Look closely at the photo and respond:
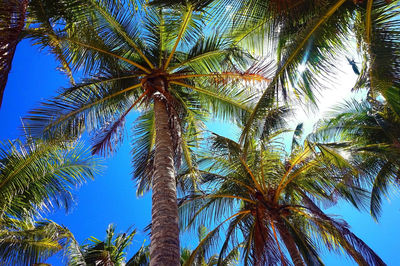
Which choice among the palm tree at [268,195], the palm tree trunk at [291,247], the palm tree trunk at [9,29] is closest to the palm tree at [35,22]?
the palm tree trunk at [9,29]

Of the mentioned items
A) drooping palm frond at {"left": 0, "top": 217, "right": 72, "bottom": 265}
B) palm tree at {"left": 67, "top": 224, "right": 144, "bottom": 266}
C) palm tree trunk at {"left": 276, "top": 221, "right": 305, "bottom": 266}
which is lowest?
palm tree trunk at {"left": 276, "top": 221, "right": 305, "bottom": 266}

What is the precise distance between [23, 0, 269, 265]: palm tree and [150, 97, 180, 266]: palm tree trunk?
0.04m

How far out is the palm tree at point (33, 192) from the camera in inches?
325

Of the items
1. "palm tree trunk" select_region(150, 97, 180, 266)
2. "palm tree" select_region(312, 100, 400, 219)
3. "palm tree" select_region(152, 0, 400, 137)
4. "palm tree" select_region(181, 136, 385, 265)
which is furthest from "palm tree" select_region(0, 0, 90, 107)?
"palm tree" select_region(312, 100, 400, 219)

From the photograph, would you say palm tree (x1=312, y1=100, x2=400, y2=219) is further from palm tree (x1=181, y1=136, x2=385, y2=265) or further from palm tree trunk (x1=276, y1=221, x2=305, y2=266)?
palm tree trunk (x1=276, y1=221, x2=305, y2=266)

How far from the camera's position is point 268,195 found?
9000 mm

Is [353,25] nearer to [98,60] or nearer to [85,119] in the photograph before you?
[98,60]

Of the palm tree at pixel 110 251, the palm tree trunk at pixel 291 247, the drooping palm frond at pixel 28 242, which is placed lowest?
the palm tree trunk at pixel 291 247

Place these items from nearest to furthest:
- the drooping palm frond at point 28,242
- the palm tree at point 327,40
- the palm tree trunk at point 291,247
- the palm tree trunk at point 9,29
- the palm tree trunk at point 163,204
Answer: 1. the palm tree trunk at point 9,29
2. the palm tree trunk at point 163,204
3. the palm tree at point 327,40
4. the drooping palm frond at point 28,242
5. the palm tree trunk at point 291,247

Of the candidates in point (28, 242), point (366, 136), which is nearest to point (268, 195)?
point (366, 136)

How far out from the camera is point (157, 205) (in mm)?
5379

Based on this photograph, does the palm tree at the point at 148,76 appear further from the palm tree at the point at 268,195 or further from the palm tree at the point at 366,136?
the palm tree at the point at 366,136

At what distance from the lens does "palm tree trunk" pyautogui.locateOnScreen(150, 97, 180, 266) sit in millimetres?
4578

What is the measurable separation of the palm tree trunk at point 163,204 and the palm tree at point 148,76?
0.12 feet
